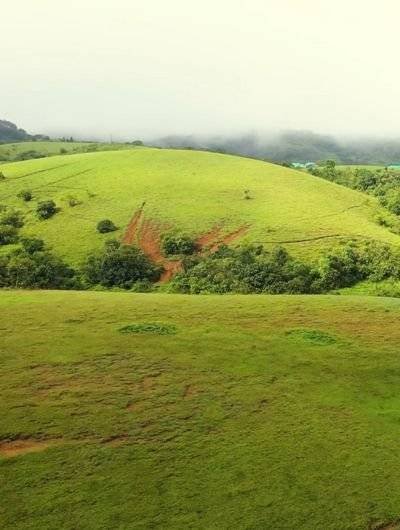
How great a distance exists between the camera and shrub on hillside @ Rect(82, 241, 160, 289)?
46.4 m

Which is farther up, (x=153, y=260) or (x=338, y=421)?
(x=338, y=421)

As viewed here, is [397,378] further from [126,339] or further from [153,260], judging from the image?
[153,260]

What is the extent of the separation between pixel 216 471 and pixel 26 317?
9.92 meters

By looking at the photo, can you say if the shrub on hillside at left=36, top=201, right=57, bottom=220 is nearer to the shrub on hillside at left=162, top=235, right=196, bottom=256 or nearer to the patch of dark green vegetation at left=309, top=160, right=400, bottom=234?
the shrub on hillside at left=162, top=235, right=196, bottom=256

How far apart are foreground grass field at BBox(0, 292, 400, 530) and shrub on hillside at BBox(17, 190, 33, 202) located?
4862 centimetres

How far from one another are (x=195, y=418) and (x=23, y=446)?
12.2ft

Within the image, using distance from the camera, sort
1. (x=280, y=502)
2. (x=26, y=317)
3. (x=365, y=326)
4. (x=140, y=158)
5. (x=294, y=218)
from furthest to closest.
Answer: (x=140, y=158)
(x=294, y=218)
(x=365, y=326)
(x=26, y=317)
(x=280, y=502)

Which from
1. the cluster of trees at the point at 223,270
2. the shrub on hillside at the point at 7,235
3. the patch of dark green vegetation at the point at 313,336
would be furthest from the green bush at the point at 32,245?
the patch of dark green vegetation at the point at 313,336

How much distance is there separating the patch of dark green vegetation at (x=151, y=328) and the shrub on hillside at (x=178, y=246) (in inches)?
1282

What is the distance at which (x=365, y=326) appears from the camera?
20734 mm

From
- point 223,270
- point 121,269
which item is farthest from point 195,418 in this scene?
point 121,269

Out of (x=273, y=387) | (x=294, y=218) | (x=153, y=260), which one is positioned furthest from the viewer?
(x=294, y=218)

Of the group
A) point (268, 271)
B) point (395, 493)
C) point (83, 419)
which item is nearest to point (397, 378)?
point (395, 493)

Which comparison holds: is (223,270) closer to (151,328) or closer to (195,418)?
(151,328)
